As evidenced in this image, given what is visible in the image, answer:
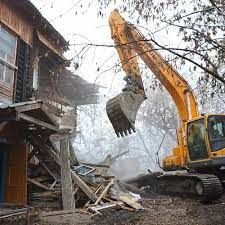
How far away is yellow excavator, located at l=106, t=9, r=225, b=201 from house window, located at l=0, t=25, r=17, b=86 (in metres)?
3.84

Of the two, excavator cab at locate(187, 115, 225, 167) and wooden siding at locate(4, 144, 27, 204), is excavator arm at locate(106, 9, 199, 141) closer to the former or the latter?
excavator cab at locate(187, 115, 225, 167)

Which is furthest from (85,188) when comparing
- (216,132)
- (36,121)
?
(216,132)

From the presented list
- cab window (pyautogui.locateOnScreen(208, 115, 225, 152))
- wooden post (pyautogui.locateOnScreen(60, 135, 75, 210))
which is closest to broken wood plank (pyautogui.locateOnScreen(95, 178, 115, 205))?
wooden post (pyautogui.locateOnScreen(60, 135, 75, 210))

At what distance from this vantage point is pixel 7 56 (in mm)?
13422

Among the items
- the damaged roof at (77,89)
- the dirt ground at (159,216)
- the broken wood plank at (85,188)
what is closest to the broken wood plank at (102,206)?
the dirt ground at (159,216)

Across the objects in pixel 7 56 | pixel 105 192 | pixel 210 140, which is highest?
pixel 7 56

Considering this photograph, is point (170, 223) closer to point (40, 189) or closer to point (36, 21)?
point (40, 189)

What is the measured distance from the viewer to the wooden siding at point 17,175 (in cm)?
1253

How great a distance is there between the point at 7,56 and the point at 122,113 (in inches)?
183

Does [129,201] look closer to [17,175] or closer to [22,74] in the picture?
[17,175]

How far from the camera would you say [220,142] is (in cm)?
1313

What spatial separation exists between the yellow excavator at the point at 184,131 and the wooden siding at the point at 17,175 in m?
3.37

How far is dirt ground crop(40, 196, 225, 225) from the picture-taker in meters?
9.84

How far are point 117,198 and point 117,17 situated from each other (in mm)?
5663
